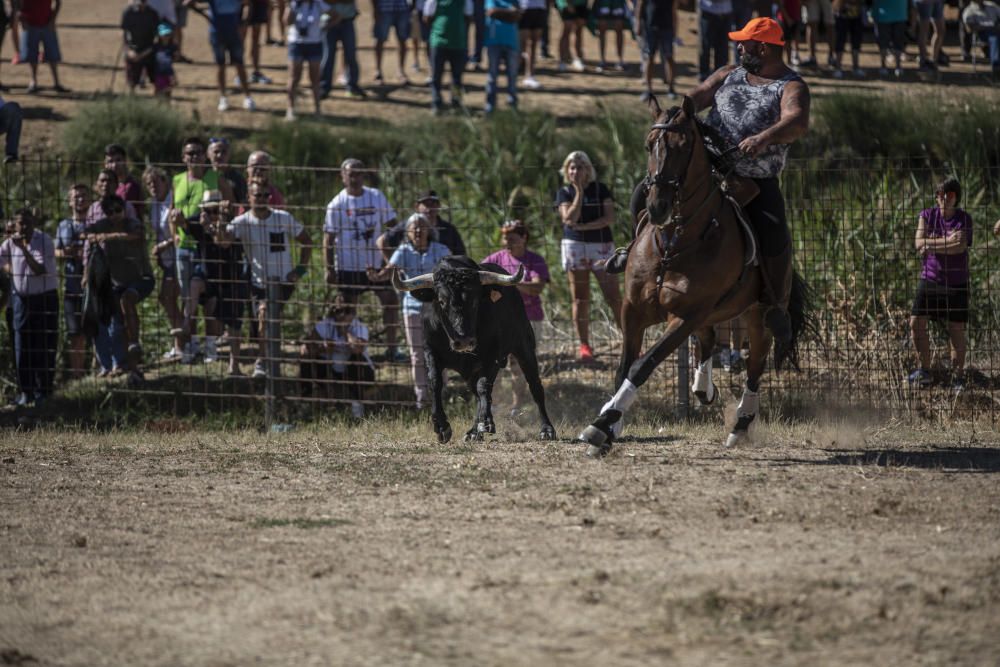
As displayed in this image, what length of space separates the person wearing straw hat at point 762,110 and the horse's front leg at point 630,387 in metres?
0.98

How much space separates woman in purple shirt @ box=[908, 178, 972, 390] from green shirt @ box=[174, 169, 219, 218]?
23.7 feet

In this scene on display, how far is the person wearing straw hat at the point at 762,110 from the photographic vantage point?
10.0m

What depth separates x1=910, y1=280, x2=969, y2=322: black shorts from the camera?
13273mm

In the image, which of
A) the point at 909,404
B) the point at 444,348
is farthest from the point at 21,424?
→ the point at 909,404

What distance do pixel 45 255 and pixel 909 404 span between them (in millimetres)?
8846

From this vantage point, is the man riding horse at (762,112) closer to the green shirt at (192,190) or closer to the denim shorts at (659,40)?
the green shirt at (192,190)

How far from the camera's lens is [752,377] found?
11.1 meters

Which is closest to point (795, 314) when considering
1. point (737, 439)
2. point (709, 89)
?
point (737, 439)

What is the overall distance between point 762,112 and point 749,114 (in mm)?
94

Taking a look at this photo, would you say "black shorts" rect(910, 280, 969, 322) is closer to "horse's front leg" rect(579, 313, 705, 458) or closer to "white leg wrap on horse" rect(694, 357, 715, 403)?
"white leg wrap on horse" rect(694, 357, 715, 403)

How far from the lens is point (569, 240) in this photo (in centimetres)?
1427

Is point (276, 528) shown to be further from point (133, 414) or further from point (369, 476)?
point (133, 414)

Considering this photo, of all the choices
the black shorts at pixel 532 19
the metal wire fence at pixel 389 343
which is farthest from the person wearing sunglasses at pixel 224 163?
the black shorts at pixel 532 19

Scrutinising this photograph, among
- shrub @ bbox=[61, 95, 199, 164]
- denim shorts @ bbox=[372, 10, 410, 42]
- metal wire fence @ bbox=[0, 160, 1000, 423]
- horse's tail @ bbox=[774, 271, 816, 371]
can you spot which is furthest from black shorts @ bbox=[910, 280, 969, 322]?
denim shorts @ bbox=[372, 10, 410, 42]
